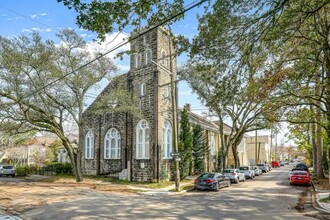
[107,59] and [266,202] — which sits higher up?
[107,59]

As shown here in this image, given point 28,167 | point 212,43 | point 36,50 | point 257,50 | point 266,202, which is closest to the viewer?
point 212,43

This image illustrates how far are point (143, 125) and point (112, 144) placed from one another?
507 centimetres

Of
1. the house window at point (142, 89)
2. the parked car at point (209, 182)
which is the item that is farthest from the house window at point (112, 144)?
the parked car at point (209, 182)

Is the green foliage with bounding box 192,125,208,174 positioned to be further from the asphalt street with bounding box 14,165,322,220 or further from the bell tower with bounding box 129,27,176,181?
the asphalt street with bounding box 14,165,322,220

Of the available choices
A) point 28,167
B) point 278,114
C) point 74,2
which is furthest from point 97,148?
point 74,2

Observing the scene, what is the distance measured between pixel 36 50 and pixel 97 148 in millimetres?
13884

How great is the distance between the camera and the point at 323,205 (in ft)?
50.4

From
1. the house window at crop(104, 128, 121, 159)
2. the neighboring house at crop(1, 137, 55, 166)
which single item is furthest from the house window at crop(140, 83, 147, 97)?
the neighboring house at crop(1, 137, 55, 166)

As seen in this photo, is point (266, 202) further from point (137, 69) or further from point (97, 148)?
point (97, 148)

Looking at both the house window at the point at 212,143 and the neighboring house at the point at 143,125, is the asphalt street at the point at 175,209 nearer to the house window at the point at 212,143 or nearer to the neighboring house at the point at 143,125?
the neighboring house at the point at 143,125

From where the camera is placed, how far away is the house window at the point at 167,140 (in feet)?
94.3

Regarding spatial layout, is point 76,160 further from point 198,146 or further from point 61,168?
point 198,146

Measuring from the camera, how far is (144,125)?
94.0ft

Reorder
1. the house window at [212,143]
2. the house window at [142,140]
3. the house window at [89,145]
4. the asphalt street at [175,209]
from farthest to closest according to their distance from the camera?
the house window at [212,143]
the house window at [89,145]
the house window at [142,140]
the asphalt street at [175,209]
